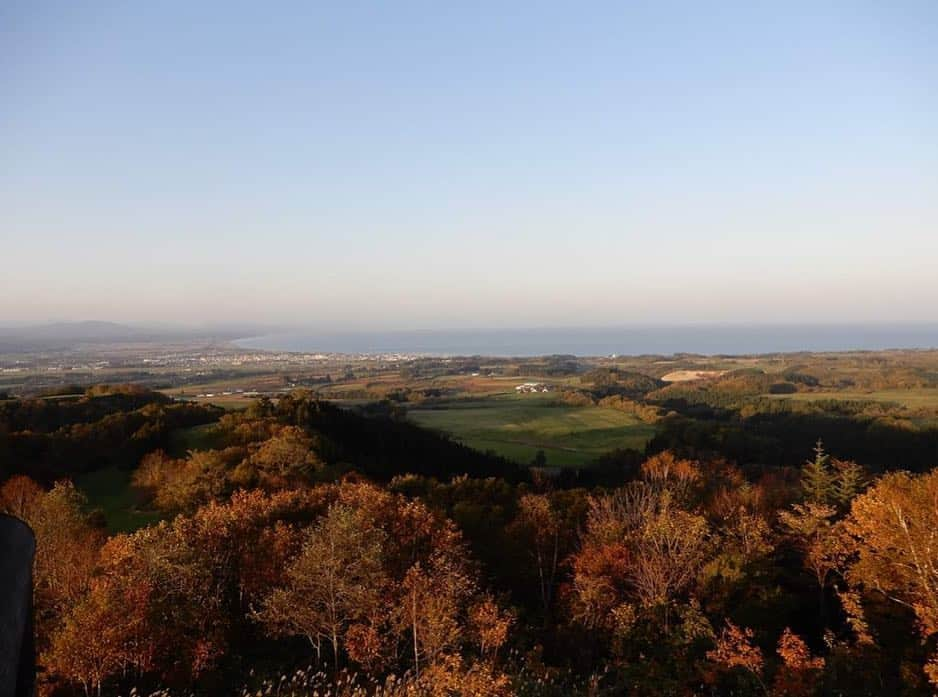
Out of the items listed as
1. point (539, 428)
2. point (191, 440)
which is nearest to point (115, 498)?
point (191, 440)

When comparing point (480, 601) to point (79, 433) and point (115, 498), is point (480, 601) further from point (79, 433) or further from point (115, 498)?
point (79, 433)

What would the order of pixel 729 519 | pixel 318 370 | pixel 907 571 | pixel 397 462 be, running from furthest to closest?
pixel 318 370
pixel 397 462
pixel 729 519
pixel 907 571

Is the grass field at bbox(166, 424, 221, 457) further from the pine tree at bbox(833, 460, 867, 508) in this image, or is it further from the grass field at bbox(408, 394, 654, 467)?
the pine tree at bbox(833, 460, 867, 508)

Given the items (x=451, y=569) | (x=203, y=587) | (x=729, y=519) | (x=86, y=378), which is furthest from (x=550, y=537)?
(x=86, y=378)

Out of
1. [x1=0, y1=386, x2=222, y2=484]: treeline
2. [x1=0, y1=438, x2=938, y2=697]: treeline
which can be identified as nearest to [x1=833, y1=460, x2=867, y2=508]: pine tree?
[x1=0, y1=438, x2=938, y2=697]: treeline

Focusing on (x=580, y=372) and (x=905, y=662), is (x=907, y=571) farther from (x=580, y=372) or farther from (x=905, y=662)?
(x=580, y=372)
